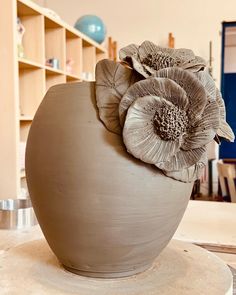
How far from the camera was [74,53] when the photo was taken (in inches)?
129

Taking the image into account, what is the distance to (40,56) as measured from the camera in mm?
A: 2586

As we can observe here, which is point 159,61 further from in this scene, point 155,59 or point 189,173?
point 189,173

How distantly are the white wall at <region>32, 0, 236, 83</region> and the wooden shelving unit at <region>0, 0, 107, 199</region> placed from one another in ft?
1.58

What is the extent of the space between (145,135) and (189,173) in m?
0.14


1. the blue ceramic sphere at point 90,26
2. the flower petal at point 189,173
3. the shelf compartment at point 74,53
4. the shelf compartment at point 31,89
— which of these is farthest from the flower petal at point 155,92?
the blue ceramic sphere at point 90,26

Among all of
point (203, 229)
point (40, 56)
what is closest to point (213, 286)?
point (203, 229)

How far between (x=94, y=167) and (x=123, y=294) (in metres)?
0.25

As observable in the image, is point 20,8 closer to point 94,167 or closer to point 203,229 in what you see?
point 203,229

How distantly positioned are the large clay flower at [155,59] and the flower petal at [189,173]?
19 cm

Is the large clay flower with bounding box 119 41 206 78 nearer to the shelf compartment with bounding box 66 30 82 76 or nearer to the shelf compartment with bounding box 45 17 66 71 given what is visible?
the shelf compartment with bounding box 45 17 66 71

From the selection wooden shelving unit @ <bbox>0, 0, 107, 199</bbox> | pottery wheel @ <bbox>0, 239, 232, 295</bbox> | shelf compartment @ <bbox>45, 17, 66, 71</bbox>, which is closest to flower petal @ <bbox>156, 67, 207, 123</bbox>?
pottery wheel @ <bbox>0, 239, 232, 295</bbox>

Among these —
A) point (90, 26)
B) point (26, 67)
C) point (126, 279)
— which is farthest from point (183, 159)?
point (90, 26)

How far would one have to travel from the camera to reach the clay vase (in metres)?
0.70

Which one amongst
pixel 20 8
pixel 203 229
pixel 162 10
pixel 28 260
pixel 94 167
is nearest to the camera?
pixel 94 167
